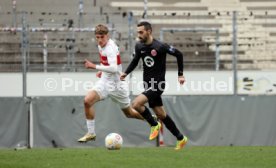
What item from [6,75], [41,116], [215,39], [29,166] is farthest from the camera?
[215,39]

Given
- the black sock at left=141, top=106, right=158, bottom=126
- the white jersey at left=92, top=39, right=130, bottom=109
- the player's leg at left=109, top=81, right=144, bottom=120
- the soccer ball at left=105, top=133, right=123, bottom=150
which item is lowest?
the soccer ball at left=105, top=133, right=123, bottom=150

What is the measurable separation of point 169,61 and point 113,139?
9.49 metres

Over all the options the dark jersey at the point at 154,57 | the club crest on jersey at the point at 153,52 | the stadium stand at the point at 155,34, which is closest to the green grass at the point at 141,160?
the dark jersey at the point at 154,57

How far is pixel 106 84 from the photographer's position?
48.8 ft

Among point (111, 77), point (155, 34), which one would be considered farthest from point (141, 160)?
point (155, 34)

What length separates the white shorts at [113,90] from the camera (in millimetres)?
14742

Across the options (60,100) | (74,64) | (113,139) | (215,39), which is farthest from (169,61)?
(113,139)

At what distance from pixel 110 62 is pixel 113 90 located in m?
0.66

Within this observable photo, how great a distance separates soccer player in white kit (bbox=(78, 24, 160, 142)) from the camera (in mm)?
14492

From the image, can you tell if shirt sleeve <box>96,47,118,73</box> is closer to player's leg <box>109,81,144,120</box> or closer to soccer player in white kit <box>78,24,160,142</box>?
soccer player in white kit <box>78,24,160,142</box>

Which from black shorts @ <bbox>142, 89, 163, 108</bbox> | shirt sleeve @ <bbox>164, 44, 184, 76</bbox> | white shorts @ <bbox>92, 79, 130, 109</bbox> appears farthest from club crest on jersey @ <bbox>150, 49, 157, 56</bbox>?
white shorts @ <bbox>92, 79, 130, 109</bbox>

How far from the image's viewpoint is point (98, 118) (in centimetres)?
1997

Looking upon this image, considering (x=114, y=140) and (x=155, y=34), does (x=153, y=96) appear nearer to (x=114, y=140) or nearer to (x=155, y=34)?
(x=114, y=140)

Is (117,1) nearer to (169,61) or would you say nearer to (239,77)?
(169,61)
